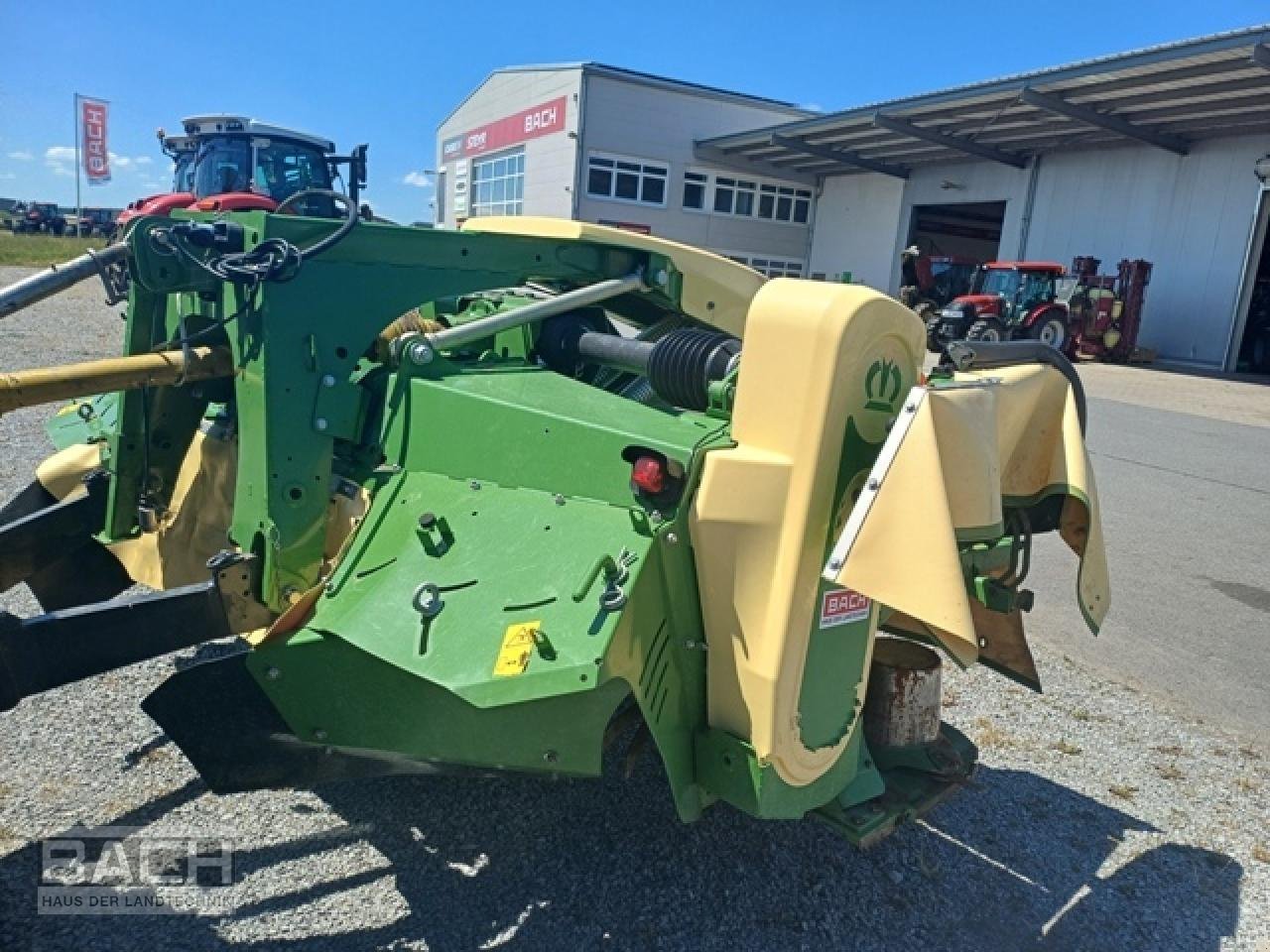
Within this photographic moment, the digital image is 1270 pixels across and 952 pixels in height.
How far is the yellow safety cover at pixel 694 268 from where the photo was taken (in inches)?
128

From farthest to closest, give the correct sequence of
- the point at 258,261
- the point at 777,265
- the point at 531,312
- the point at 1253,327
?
the point at 777,265
the point at 1253,327
the point at 531,312
the point at 258,261

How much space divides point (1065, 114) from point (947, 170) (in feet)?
22.4

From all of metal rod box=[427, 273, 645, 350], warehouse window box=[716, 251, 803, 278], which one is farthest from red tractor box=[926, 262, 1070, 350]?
metal rod box=[427, 273, 645, 350]

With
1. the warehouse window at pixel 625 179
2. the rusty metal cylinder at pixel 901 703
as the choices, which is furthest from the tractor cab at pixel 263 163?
the warehouse window at pixel 625 179

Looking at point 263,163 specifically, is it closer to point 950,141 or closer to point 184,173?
point 184,173

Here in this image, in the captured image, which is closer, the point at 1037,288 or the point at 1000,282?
the point at 1037,288

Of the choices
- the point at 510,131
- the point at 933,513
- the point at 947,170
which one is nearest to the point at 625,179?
the point at 510,131

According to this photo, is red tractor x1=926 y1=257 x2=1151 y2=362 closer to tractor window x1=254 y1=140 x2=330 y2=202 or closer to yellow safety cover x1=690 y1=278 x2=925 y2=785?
tractor window x1=254 y1=140 x2=330 y2=202

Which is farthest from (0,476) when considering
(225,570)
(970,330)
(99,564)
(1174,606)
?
(970,330)

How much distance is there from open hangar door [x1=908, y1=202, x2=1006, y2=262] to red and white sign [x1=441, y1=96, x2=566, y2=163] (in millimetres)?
10954

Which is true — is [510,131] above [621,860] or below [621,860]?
above

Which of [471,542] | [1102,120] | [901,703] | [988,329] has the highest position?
[1102,120]

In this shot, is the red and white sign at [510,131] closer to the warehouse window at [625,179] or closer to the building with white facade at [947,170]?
the building with white facade at [947,170]

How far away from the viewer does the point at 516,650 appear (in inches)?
78.9
